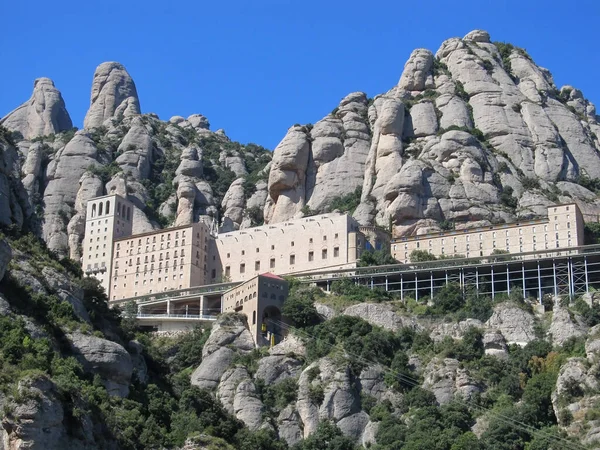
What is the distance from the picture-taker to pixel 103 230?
133250mm

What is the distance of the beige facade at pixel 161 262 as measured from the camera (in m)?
124

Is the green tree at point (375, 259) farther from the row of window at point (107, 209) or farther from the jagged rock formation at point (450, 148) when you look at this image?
the row of window at point (107, 209)

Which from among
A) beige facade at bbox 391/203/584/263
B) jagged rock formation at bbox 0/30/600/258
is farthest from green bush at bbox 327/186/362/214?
beige facade at bbox 391/203/584/263

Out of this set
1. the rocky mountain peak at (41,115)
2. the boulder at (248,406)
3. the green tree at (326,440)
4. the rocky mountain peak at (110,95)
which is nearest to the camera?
the green tree at (326,440)

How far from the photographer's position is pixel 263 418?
3514 inches

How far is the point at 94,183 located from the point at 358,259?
4439cm

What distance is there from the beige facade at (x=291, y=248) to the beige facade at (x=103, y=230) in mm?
13078

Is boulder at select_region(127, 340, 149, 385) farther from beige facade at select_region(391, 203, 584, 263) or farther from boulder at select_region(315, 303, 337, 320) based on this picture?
beige facade at select_region(391, 203, 584, 263)

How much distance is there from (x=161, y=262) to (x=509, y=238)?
37248mm

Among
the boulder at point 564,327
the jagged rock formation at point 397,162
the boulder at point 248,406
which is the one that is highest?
the jagged rock formation at point 397,162

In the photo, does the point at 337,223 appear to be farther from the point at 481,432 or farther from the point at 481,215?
the point at 481,432

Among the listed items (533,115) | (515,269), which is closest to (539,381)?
(515,269)

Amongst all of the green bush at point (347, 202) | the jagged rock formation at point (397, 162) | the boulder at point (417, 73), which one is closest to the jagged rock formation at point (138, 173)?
the jagged rock formation at point (397, 162)

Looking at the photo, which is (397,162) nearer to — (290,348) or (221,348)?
(290,348)
